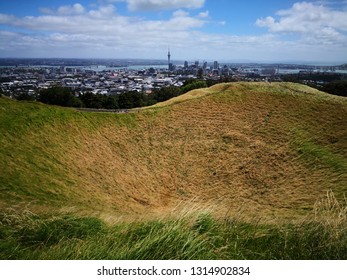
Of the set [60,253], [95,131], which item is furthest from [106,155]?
[60,253]

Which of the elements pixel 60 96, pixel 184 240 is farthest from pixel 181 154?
pixel 60 96

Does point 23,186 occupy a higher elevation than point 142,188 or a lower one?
higher

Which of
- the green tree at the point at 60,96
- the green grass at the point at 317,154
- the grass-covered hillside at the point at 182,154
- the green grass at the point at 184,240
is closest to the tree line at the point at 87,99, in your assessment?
the green tree at the point at 60,96

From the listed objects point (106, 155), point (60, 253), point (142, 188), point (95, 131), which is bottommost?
point (142, 188)

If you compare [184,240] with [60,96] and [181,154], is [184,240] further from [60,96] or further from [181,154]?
[60,96]

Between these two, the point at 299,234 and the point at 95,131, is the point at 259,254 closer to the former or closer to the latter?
the point at 299,234

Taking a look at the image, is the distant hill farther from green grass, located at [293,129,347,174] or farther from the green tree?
the green tree

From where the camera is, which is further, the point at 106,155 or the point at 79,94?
the point at 79,94
